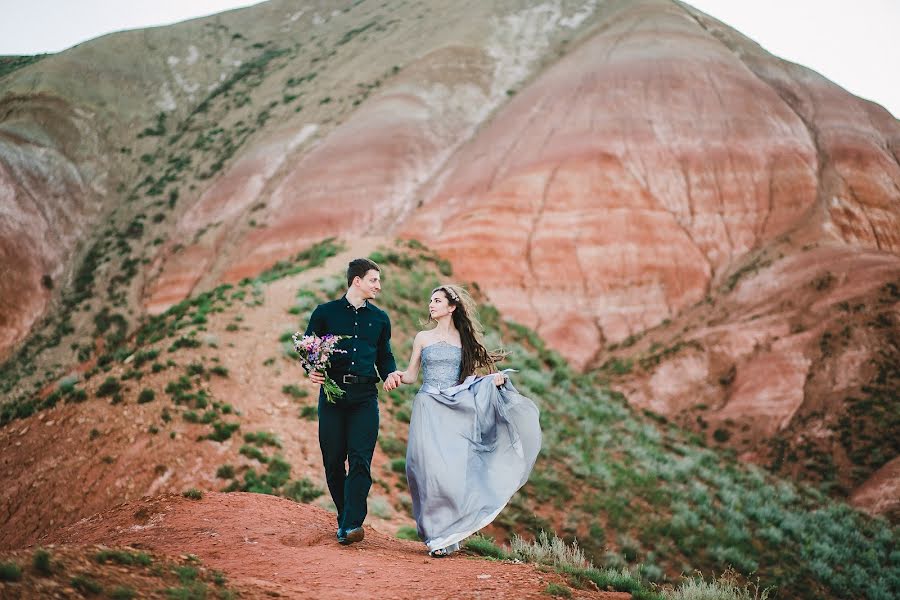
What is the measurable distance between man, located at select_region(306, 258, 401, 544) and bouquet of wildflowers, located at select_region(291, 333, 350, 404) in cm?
5

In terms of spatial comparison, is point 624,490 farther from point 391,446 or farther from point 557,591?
point 557,591

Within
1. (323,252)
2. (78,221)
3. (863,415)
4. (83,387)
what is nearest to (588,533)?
(83,387)

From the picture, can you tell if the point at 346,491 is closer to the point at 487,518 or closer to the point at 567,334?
the point at 487,518

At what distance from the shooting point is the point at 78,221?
4116 cm

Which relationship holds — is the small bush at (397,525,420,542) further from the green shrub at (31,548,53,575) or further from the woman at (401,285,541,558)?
the green shrub at (31,548,53,575)

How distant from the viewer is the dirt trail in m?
3.76

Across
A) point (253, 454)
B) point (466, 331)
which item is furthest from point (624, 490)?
point (466, 331)

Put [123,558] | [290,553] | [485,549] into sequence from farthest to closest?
[485,549]
[290,553]
[123,558]

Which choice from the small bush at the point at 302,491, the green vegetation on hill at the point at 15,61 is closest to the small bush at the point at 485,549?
the small bush at the point at 302,491

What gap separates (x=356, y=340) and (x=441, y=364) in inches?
26.8

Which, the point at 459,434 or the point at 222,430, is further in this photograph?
the point at 222,430

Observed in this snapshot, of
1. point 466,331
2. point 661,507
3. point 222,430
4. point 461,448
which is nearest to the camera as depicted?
point 461,448

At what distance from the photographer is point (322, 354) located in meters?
4.75

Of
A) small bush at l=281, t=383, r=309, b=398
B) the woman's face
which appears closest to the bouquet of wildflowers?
the woman's face
